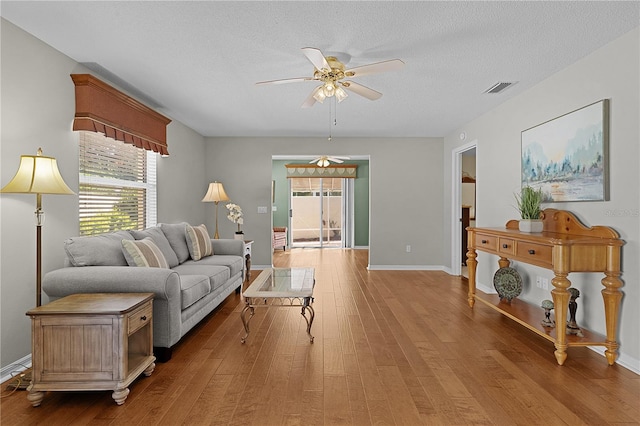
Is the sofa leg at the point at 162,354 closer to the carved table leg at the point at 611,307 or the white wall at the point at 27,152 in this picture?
the white wall at the point at 27,152

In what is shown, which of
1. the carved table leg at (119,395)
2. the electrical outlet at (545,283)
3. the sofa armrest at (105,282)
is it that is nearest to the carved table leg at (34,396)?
the carved table leg at (119,395)

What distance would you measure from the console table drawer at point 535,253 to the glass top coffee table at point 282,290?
5.99 feet

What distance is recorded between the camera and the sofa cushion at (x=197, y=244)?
441cm

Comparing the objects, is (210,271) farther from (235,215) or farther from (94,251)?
(235,215)

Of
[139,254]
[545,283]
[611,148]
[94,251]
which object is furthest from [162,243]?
[611,148]

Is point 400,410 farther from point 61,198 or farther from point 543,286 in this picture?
point 61,198

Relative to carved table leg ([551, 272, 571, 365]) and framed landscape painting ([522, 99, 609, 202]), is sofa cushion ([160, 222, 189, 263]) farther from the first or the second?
framed landscape painting ([522, 99, 609, 202])

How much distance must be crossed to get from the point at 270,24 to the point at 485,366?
2.85 m

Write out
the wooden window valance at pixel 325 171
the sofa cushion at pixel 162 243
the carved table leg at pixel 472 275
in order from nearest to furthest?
the sofa cushion at pixel 162 243, the carved table leg at pixel 472 275, the wooden window valance at pixel 325 171

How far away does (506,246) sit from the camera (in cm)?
341

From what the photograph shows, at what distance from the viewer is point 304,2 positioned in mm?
2262

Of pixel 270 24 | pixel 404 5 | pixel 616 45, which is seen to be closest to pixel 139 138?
pixel 270 24

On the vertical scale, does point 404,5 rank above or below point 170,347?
above

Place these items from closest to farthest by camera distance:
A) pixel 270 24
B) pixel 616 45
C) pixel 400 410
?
pixel 400 410 < pixel 270 24 < pixel 616 45
